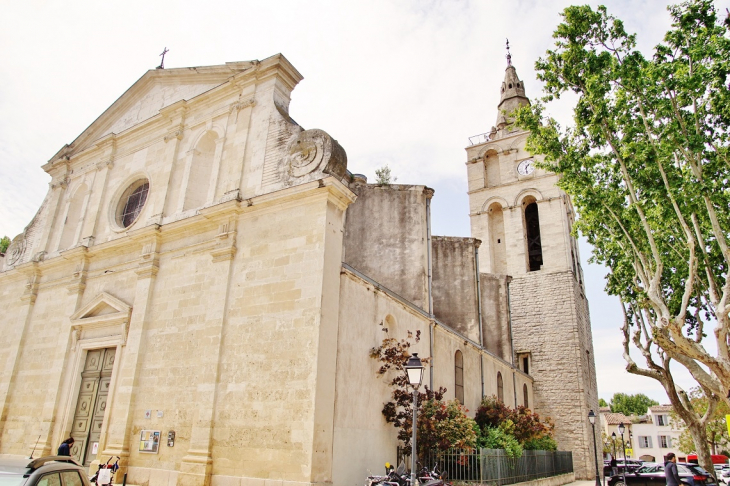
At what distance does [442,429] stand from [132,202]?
35.9ft

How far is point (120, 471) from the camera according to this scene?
34.2ft

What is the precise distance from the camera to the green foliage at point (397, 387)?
10.6m

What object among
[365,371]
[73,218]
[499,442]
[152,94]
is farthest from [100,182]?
[499,442]

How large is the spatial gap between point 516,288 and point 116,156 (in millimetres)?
18350

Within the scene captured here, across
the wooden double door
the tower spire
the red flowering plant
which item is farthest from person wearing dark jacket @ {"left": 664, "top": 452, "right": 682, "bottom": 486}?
the tower spire

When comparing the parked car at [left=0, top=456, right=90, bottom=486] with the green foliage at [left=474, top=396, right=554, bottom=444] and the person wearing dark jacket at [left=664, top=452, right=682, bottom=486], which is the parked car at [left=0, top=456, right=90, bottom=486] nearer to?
the person wearing dark jacket at [left=664, top=452, right=682, bottom=486]

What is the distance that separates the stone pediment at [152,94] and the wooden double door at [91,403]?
7.22 m

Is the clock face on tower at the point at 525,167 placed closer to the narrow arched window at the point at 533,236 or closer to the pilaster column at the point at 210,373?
the narrow arched window at the point at 533,236

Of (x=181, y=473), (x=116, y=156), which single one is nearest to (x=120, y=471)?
(x=181, y=473)

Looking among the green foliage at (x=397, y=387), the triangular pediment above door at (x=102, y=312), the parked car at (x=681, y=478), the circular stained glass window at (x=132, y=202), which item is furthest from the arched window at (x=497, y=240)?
the triangular pediment above door at (x=102, y=312)

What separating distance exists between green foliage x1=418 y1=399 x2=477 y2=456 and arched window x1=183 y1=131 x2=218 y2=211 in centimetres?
763

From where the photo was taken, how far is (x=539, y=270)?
24.6m

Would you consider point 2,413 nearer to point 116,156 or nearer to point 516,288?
point 116,156

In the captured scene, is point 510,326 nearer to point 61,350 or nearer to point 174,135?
point 174,135
